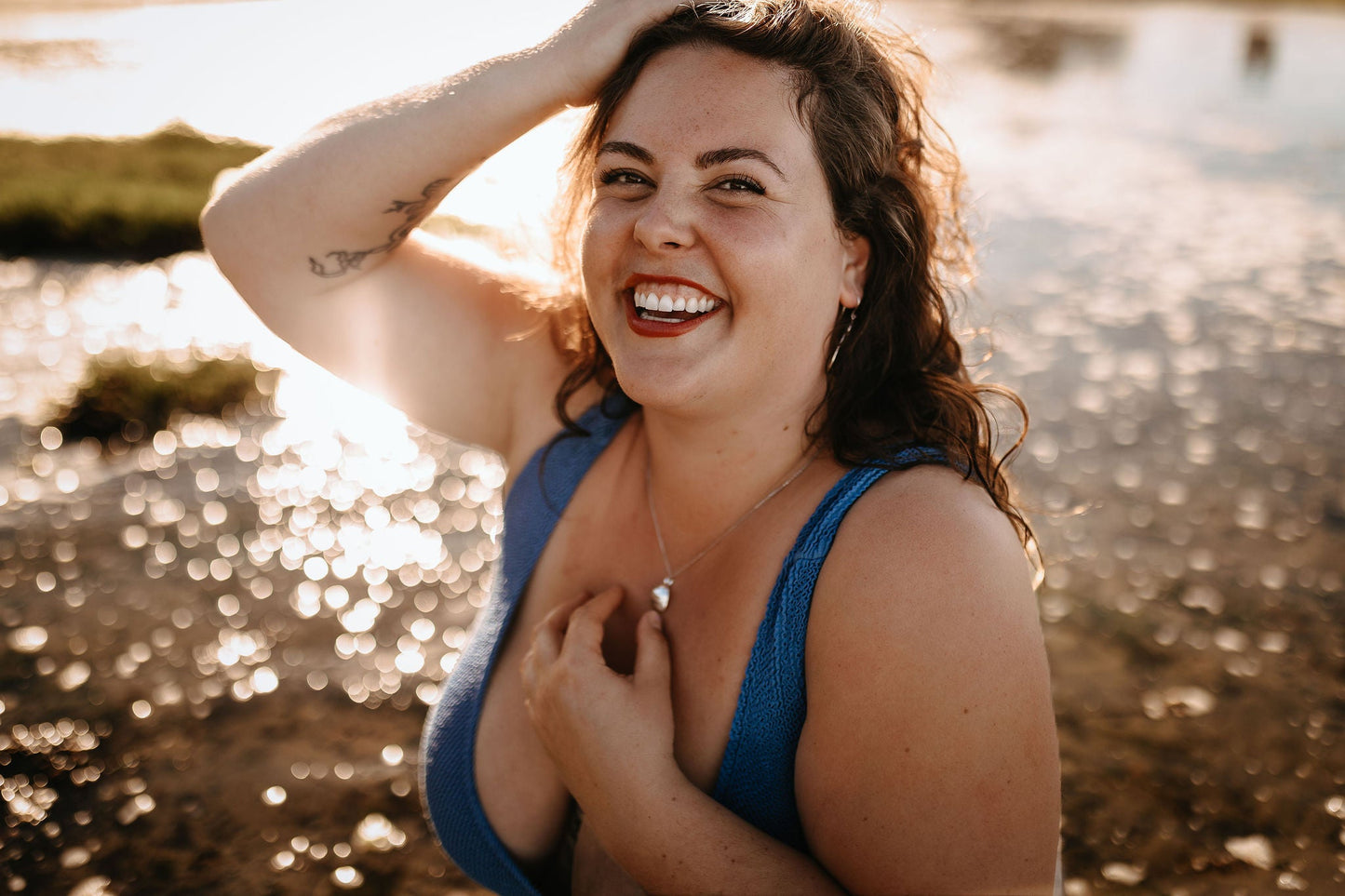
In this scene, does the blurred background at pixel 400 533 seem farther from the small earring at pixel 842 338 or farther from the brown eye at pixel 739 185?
the brown eye at pixel 739 185

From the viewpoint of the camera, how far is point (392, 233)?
2.21m

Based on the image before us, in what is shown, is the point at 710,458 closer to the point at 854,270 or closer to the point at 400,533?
the point at 854,270

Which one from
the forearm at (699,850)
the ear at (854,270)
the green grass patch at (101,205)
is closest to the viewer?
the forearm at (699,850)

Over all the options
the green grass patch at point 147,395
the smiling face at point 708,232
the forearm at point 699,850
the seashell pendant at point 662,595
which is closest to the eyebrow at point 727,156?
the smiling face at point 708,232

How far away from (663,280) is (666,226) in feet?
0.32

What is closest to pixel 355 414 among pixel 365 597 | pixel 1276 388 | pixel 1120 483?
pixel 365 597

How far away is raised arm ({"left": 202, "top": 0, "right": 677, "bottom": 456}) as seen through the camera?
2045mm

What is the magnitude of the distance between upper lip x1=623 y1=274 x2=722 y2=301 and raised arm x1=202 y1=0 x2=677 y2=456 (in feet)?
1.48

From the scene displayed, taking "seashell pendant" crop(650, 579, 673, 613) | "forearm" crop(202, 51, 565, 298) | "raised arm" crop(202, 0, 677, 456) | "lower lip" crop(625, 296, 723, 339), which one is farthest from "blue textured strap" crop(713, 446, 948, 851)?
"forearm" crop(202, 51, 565, 298)

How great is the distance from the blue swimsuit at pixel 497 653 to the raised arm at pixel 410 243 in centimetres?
16

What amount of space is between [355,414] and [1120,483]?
4.40m

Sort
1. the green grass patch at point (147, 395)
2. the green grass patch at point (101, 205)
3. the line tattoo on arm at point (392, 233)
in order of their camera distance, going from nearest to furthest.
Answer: the line tattoo on arm at point (392, 233), the green grass patch at point (147, 395), the green grass patch at point (101, 205)

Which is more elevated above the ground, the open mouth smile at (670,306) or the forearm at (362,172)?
the forearm at (362,172)

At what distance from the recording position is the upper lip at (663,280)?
1829mm
